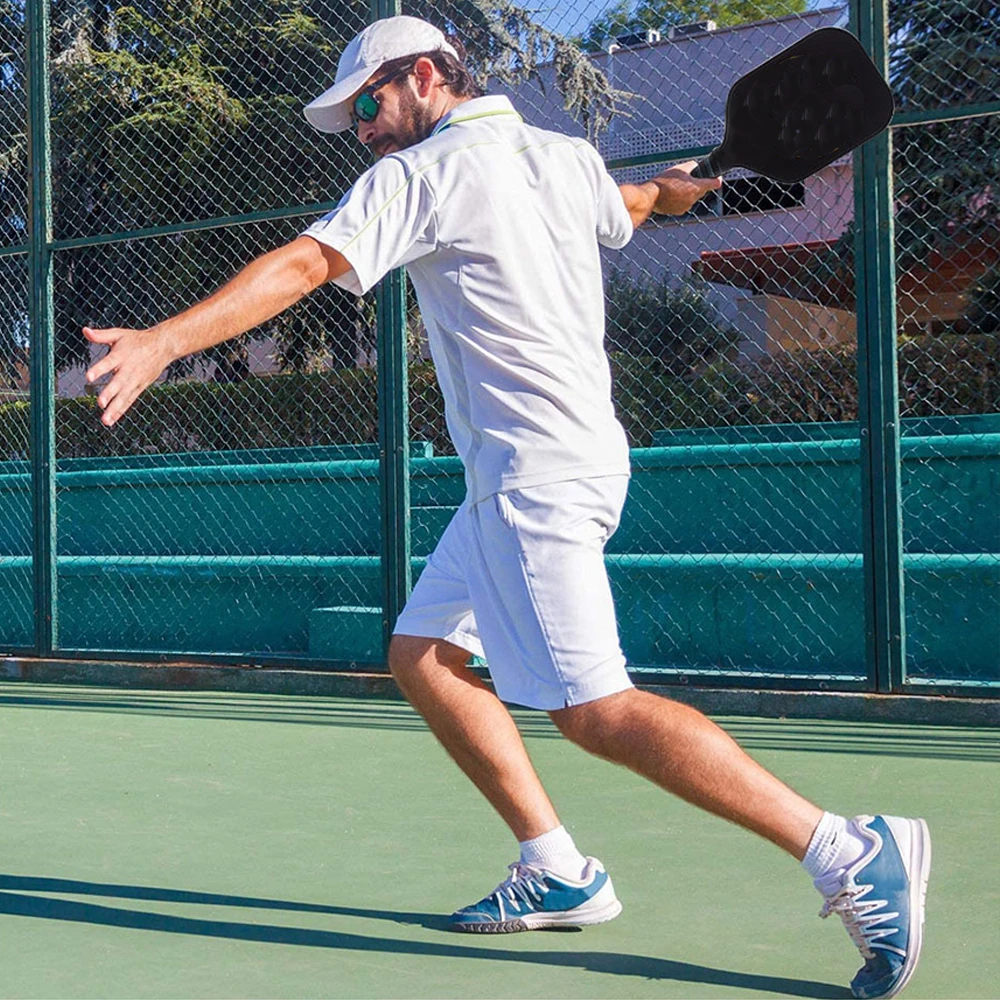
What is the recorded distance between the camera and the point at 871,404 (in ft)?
20.4

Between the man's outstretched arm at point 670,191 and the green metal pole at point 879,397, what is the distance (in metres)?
2.64

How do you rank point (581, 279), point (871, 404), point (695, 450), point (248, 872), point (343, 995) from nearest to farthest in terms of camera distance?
point (343, 995) < point (581, 279) < point (248, 872) < point (871, 404) < point (695, 450)

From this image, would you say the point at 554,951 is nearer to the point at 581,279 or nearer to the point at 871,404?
the point at 581,279

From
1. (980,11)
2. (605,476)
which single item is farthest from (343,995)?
(980,11)

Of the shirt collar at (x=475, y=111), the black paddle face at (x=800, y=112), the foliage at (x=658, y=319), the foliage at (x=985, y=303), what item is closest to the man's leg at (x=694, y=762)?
the shirt collar at (x=475, y=111)

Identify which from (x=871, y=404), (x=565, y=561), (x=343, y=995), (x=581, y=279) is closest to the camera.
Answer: (x=343, y=995)

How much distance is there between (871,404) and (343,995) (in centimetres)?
406

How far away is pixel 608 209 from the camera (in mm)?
3389

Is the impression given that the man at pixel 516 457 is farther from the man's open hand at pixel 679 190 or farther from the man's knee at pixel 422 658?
the man's open hand at pixel 679 190

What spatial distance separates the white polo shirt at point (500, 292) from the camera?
2998 mm

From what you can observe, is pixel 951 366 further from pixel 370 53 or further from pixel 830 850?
pixel 830 850

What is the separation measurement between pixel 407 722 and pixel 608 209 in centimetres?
350

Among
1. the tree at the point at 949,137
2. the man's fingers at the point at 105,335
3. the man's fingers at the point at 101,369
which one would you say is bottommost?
the man's fingers at the point at 101,369

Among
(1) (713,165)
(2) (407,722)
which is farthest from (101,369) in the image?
(2) (407,722)
